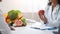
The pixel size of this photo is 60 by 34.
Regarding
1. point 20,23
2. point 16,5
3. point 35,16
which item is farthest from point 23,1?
point 20,23

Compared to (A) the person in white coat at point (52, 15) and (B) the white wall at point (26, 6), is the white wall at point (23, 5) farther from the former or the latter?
(A) the person in white coat at point (52, 15)

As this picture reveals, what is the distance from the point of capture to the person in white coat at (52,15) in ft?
4.70

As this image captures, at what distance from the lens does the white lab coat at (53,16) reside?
4.68 feet

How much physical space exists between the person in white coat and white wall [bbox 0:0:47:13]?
574 millimetres

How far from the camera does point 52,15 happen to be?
5.02 feet

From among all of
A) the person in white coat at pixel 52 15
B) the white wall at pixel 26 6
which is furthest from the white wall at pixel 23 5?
the person in white coat at pixel 52 15

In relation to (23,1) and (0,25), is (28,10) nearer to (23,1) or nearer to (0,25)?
(23,1)

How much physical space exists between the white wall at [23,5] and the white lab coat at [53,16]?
60cm

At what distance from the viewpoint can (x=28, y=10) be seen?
2.22 m

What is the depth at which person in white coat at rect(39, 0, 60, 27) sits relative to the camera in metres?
1.43

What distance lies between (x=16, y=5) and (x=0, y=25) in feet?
4.34

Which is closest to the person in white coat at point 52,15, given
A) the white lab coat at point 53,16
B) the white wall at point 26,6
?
the white lab coat at point 53,16

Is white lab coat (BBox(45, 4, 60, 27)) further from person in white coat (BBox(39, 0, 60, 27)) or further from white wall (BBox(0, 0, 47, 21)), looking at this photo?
white wall (BBox(0, 0, 47, 21))

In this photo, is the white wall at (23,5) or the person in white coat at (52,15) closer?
the person in white coat at (52,15)
